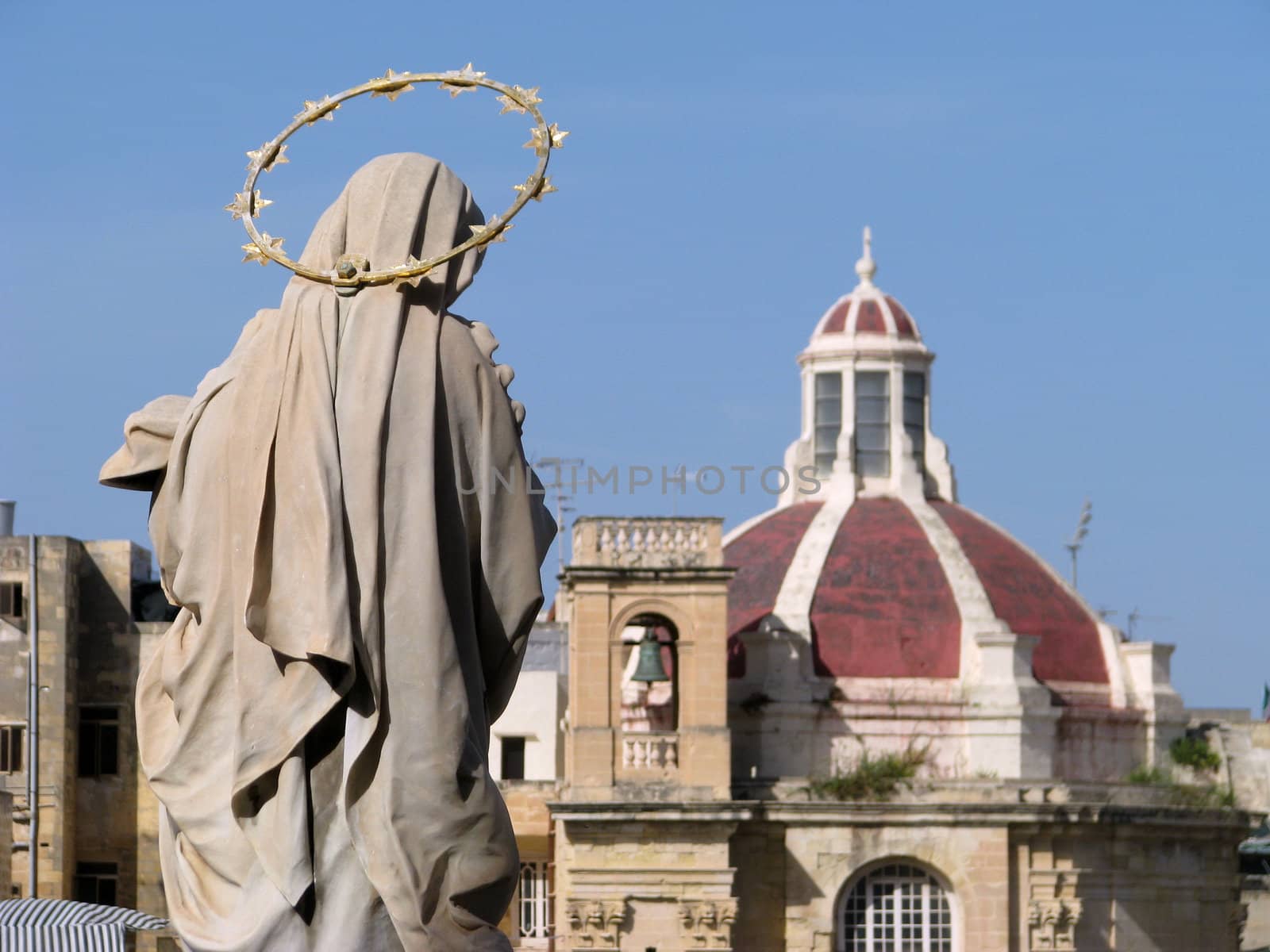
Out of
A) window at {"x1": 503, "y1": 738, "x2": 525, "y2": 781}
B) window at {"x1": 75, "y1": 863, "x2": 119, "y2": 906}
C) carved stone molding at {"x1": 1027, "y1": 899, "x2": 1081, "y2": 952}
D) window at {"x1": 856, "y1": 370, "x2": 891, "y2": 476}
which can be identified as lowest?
carved stone molding at {"x1": 1027, "y1": 899, "x2": 1081, "y2": 952}

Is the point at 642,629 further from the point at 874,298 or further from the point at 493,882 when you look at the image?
the point at 493,882

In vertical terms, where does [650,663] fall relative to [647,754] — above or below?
above

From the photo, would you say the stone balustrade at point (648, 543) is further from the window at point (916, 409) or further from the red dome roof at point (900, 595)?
the window at point (916, 409)

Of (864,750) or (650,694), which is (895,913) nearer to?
(864,750)

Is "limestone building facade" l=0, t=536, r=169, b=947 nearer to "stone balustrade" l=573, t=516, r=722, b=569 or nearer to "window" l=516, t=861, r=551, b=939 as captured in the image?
"window" l=516, t=861, r=551, b=939

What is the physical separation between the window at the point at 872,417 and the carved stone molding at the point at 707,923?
38.6 ft

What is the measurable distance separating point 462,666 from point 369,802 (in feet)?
1.06

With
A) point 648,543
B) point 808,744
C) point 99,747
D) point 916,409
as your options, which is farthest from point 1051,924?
point 99,747

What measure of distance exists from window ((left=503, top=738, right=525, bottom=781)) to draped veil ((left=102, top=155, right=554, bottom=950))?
1926 inches

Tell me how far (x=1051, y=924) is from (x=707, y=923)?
19.1ft

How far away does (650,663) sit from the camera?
161 ft

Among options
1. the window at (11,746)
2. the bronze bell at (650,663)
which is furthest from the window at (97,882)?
the bronze bell at (650,663)

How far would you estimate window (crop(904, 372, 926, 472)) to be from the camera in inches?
2265

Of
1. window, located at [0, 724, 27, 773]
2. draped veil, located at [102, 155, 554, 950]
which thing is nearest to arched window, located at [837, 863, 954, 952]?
window, located at [0, 724, 27, 773]
